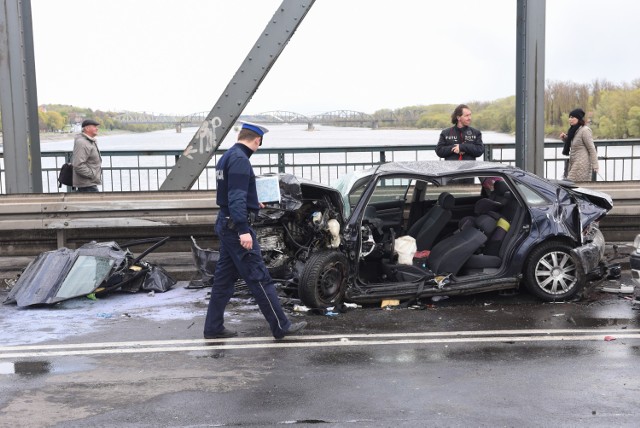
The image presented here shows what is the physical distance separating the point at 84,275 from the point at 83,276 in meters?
0.01

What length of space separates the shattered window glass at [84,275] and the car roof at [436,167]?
299 centimetres

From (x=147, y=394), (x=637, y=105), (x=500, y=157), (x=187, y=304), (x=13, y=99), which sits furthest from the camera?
(x=500, y=157)

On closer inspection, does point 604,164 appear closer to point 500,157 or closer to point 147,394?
point 500,157

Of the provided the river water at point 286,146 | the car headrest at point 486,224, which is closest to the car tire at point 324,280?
the car headrest at point 486,224

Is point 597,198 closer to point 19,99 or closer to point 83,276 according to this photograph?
point 83,276

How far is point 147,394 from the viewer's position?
18.5 ft

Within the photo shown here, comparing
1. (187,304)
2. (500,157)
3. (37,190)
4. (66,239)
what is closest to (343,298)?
(187,304)

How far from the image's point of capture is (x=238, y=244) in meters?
7.11

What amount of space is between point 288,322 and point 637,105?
364 inches

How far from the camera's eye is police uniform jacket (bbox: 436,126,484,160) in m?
10.7

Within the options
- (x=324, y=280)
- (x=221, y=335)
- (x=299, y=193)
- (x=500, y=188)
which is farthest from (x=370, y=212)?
(x=221, y=335)

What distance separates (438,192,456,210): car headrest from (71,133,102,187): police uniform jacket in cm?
512

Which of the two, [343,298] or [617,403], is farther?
[343,298]

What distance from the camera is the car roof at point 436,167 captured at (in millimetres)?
8266
